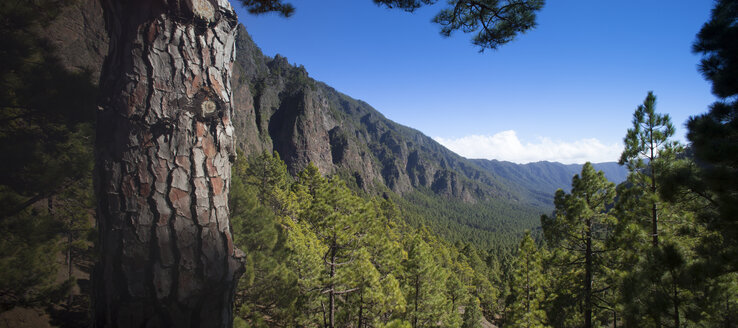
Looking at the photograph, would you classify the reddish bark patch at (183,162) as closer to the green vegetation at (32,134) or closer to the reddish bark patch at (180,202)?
the reddish bark patch at (180,202)

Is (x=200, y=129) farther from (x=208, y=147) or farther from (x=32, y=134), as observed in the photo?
(x=32, y=134)

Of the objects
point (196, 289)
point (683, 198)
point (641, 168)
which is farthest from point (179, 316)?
point (641, 168)

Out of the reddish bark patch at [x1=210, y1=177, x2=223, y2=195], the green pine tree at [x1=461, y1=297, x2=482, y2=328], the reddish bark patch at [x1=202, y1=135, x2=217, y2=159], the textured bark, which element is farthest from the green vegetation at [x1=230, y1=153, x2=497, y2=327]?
the green pine tree at [x1=461, y1=297, x2=482, y2=328]

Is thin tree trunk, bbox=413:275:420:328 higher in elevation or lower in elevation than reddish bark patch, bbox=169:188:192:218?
lower

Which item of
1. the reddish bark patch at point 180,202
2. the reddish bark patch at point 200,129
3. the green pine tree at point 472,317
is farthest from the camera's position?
the green pine tree at point 472,317

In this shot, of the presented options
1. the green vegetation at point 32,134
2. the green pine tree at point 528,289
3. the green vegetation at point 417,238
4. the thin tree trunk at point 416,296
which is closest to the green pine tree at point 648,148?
the green vegetation at point 417,238

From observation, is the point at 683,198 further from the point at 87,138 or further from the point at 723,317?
the point at 87,138

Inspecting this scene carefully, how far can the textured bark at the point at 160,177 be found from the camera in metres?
1.93

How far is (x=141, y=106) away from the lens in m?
2.01

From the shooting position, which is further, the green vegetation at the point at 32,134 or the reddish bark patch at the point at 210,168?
the green vegetation at the point at 32,134

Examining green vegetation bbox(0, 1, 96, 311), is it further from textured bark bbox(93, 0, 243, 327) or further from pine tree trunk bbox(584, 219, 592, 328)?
pine tree trunk bbox(584, 219, 592, 328)

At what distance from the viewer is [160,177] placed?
2029 mm

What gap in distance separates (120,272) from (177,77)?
1473 millimetres

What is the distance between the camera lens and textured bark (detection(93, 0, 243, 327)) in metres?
1.93
